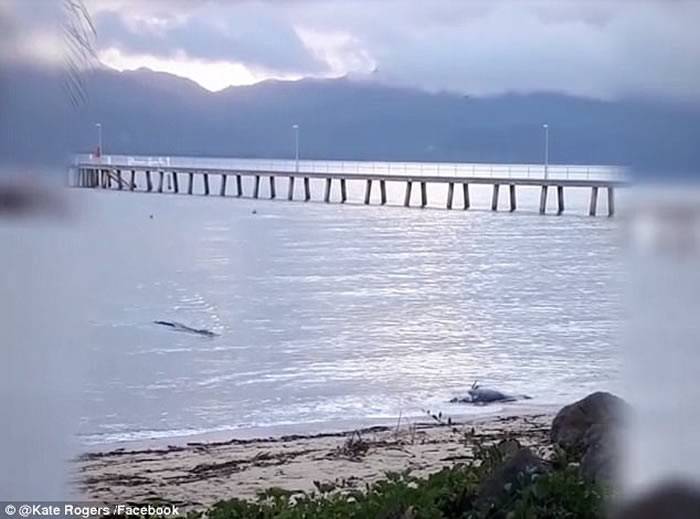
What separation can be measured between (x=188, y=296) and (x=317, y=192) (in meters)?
32.6

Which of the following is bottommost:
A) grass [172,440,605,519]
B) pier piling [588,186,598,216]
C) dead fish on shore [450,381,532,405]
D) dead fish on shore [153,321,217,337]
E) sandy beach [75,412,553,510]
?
dead fish on shore [153,321,217,337]

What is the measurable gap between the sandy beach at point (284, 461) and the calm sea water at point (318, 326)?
0.40 meters

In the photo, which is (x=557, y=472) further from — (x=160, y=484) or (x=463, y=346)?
(x=463, y=346)

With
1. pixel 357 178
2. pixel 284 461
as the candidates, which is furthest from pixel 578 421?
pixel 357 178

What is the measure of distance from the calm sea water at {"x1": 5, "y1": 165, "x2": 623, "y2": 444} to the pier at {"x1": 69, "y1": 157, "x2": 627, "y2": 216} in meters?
12.0

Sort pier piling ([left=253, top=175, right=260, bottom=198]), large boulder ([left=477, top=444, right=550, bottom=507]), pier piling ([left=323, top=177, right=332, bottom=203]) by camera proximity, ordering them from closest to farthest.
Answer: large boulder ([left=477, top=444, right=550, bottom=507]) < pier piling ([left=323, top=177, right=332, bottom=203]) < pier piling ([left=253, top=175, right=260, bottom=198])

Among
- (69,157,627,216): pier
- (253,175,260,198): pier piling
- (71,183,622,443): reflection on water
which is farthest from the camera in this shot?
(253,175,260,198): pier piling

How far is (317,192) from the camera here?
4534 cm

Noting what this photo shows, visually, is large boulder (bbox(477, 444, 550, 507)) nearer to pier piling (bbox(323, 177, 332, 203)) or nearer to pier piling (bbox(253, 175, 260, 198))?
pier piling (bbox(323, 177, 332, 203))

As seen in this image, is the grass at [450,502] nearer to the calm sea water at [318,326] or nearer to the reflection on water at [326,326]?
the calm sea water at [318,326]

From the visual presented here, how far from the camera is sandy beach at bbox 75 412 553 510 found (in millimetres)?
4727

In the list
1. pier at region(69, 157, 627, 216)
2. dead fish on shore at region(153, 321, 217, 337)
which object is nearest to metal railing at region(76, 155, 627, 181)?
pier at region(69, 157, 627, 216)

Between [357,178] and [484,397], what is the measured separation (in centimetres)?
3230

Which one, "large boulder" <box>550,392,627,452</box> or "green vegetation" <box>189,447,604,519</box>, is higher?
"green vegetation" <box>189,447,604,519</box>
